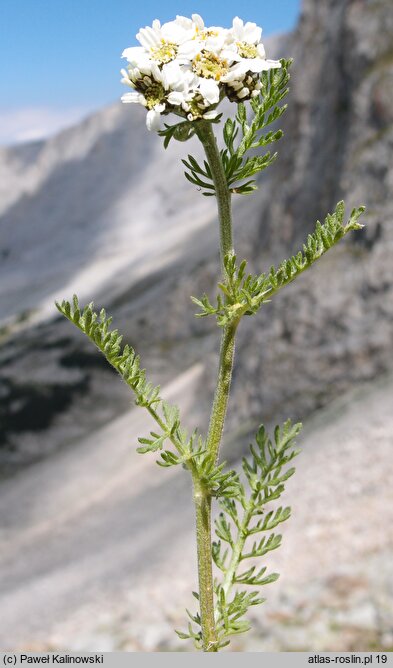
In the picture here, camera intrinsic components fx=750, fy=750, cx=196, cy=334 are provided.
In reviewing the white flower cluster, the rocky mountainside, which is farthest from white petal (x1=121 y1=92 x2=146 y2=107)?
the rocky mountainside

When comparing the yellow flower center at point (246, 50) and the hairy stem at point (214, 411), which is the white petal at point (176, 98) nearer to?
the hairy stem at point (214, 411)

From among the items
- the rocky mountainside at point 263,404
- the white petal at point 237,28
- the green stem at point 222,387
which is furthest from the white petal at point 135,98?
the rocky mountainside at point 263,404

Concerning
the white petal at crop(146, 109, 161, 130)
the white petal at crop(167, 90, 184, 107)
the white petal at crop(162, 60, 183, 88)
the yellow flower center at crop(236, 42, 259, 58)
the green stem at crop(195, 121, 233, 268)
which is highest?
the yellow flower center at crop(236, 42, 259, 58)

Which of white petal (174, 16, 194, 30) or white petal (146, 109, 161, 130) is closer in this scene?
white petal (146, 109, 161, 130)

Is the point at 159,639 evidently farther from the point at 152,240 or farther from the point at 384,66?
the point at 152,240

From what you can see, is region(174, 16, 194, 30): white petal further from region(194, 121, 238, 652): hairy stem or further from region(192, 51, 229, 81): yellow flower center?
region(194, 121, 238, 652): hairy stem

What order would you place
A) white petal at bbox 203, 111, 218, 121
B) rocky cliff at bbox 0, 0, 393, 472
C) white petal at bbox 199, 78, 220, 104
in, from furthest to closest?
1. rocky cliff at bbox 0, 0, 393, 472
2. white petal at bbox 203, 111, 218, 121
3. white petal at bbox 199, 78, 220, 104

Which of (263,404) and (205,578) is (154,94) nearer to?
(205,578)
